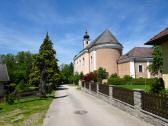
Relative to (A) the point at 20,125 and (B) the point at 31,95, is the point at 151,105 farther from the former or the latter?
(B) the point at 31,95

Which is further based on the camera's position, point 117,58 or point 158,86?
point 117,58

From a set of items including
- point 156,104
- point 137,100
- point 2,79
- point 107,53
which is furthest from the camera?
point 107,53

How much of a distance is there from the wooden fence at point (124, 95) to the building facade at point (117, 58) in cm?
3475

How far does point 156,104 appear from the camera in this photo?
10.3 meters

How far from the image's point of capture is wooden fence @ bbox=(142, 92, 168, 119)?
376 inches

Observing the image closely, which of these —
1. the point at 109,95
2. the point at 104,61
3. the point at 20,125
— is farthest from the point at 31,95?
the point at 104,61

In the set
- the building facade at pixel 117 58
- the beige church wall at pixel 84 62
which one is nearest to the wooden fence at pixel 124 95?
the building facade at pixel 117 58

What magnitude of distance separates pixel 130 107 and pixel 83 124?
3728 mm

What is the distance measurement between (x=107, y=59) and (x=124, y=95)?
134 feet

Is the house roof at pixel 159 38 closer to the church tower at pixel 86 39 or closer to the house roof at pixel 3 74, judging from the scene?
the house roof at pixel 3 74

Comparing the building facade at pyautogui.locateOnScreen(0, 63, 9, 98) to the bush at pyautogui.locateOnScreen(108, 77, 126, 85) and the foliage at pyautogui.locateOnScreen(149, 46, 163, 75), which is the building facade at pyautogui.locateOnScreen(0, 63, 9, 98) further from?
the foliage at pyautogui.locateOnScreen(149, 46, 163, 75)

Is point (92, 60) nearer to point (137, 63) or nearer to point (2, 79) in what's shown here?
point (137, 63)

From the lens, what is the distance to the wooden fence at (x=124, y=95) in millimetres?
13616

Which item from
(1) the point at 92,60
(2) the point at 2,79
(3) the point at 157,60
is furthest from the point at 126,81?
(2) the point at 2,79
